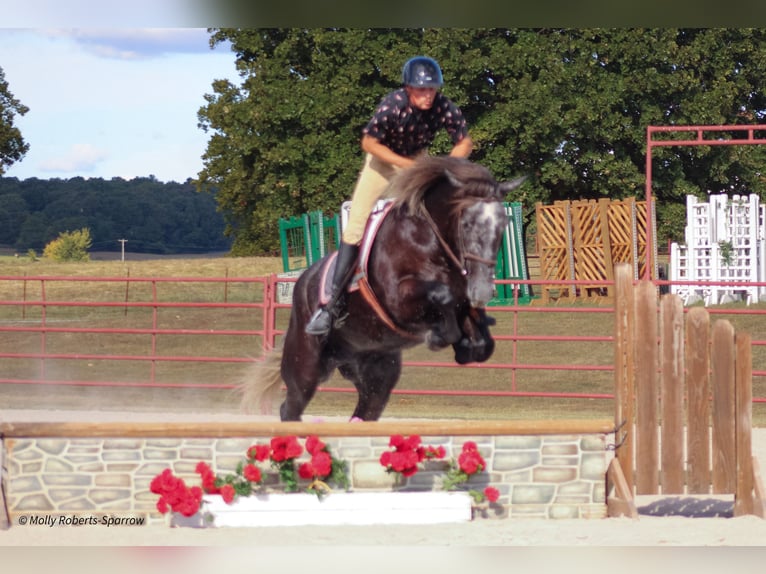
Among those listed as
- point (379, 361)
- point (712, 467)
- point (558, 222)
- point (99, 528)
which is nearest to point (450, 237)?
point (379, 361)

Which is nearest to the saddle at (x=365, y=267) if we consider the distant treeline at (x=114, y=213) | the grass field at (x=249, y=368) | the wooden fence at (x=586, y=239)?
the grass field at (x=249, y=368)

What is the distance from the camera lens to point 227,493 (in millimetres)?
5484

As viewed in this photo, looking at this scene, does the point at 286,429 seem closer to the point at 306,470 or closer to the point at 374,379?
the point at 306,470

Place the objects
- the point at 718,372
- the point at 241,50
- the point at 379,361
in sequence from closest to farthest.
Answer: the point at 718,372 < the point at 379,361 < the point at 241,50

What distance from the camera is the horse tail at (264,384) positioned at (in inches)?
283

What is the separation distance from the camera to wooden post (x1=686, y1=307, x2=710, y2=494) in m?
5.78

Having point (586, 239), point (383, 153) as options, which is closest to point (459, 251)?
point (383, 153)

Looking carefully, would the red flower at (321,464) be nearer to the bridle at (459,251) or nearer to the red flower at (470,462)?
the red flower at (470,462)

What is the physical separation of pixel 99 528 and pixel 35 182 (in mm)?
45294

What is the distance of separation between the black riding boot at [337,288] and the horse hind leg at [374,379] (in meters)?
0.43

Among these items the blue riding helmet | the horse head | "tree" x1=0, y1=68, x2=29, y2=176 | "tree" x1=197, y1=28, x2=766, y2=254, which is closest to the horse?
the horse head

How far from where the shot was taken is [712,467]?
229 inches

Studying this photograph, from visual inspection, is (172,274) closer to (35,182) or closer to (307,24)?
(307,24)

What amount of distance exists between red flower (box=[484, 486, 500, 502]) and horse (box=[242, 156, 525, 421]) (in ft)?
2.14
